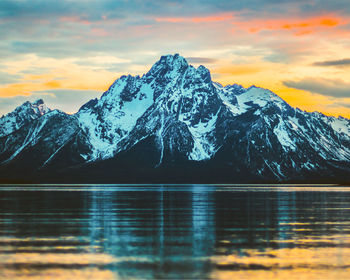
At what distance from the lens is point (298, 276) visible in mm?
44969

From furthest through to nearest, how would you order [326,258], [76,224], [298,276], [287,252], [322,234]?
[76,224]
[322,234]
[287,252]
[326,258]
[298,276]

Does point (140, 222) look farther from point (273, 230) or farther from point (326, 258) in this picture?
point (326, 258)

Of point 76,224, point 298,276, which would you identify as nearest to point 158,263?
point 298,276

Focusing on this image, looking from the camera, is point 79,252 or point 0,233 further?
point 0,233

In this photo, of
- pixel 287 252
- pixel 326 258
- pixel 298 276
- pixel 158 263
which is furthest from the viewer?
pixel 287 252

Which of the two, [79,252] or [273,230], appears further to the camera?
[273,230]

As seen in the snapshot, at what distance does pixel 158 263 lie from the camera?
50156 millimetres

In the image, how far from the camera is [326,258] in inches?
2104

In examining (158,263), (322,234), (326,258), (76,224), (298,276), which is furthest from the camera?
(76,224)

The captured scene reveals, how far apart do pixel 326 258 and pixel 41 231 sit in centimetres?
3682

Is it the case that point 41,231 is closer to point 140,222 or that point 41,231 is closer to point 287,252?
point 140,222

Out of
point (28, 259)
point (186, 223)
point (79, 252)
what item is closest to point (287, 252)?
point (79, 252)

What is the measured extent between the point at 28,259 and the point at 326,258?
25.3 metres

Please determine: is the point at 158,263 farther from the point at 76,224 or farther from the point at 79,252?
the point at 76,224
